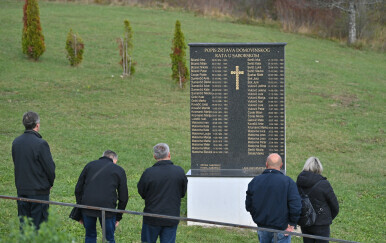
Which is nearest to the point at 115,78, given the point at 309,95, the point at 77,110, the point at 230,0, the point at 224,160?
the point at 77,110

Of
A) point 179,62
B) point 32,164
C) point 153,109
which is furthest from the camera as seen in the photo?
point 179,62

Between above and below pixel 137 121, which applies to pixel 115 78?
above

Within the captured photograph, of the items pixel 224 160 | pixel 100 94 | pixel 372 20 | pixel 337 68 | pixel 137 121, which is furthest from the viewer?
pixel 372 20

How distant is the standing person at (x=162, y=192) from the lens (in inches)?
280

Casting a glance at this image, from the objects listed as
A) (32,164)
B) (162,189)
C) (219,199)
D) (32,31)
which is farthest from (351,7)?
(32,164)

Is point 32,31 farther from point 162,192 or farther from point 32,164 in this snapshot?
point 162,192

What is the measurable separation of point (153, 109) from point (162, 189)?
11918 mm

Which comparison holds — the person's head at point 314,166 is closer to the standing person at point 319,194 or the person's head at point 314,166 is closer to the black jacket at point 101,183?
the standing person at point 319,194

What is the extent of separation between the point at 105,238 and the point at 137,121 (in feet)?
34.9

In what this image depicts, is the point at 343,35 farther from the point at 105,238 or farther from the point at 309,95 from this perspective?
the point at 105,238

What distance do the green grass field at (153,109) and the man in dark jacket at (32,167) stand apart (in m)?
1.10

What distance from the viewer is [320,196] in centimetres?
715

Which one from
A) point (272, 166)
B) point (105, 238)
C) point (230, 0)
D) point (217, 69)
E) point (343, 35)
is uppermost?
point (230, 0)

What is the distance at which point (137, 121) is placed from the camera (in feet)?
57.7
